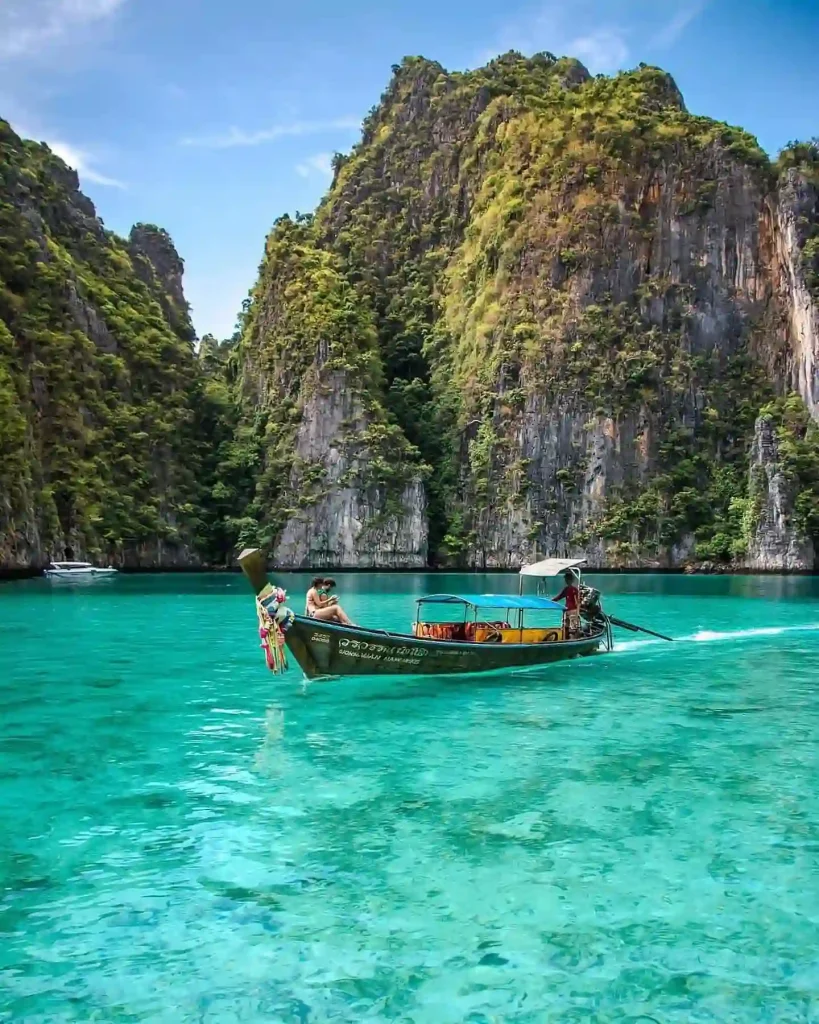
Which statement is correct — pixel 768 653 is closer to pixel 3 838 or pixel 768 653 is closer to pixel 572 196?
pixel 3 838

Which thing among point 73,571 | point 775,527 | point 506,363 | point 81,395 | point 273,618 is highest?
point 506,363

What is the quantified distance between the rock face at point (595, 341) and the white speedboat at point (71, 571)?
22.9m

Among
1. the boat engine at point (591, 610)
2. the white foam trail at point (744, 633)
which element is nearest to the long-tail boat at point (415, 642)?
the boat engine at point (591, 610)

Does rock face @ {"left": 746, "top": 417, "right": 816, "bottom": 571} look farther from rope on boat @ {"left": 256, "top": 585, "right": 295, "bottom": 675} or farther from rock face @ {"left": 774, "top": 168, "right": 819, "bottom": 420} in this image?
rope on boat @ {"left": 256, "top": 585, "right": 295, "bottom": 675}

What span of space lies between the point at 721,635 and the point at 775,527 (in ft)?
178

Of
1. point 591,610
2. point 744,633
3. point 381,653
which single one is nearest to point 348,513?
point 744,633

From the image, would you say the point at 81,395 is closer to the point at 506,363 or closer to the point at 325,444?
the point at 325,444

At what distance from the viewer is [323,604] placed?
18969 mm

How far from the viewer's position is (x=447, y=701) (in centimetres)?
1742

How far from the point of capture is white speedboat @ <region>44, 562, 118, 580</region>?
201ft

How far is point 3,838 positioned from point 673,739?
9.37m

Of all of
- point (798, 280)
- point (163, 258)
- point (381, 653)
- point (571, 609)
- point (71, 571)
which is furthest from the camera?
point (163, 258)

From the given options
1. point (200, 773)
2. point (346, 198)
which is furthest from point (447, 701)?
point (346, 198)

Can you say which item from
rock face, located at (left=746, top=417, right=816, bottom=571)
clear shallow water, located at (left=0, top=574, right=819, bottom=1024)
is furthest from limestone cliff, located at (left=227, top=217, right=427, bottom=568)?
clear shallow water, located at (left=0, top=574, right=819, bottom=1024)
